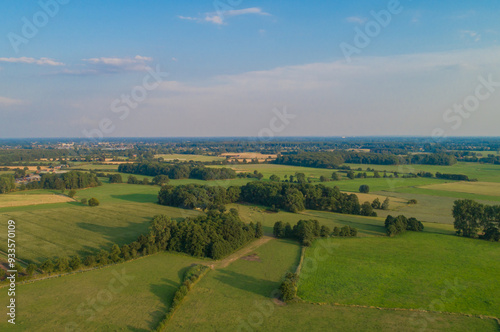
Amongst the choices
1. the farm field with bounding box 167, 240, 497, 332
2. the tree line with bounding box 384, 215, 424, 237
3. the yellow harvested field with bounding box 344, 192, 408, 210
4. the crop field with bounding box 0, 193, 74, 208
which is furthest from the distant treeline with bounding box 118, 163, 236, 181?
the farm field with bounding box 167, 240, 497, 332

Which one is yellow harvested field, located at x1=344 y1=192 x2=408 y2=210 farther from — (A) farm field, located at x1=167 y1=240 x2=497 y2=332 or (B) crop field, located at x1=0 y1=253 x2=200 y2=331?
(B) crop field, located at x1=0 y1=253 x2=200 y2=331

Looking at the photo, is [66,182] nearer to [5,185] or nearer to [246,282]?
[5,185]

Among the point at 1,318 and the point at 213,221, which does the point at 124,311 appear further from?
the point at 213,221

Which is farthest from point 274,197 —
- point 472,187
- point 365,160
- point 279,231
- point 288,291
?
point 365,160

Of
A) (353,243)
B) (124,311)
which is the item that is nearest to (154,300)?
(124,311)

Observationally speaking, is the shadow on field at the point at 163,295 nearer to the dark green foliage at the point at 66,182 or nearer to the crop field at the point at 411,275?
the crop field at the point at 411,275

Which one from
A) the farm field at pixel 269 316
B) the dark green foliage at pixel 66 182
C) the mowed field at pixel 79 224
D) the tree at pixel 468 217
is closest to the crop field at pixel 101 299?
the farm field at pixel 269 316
